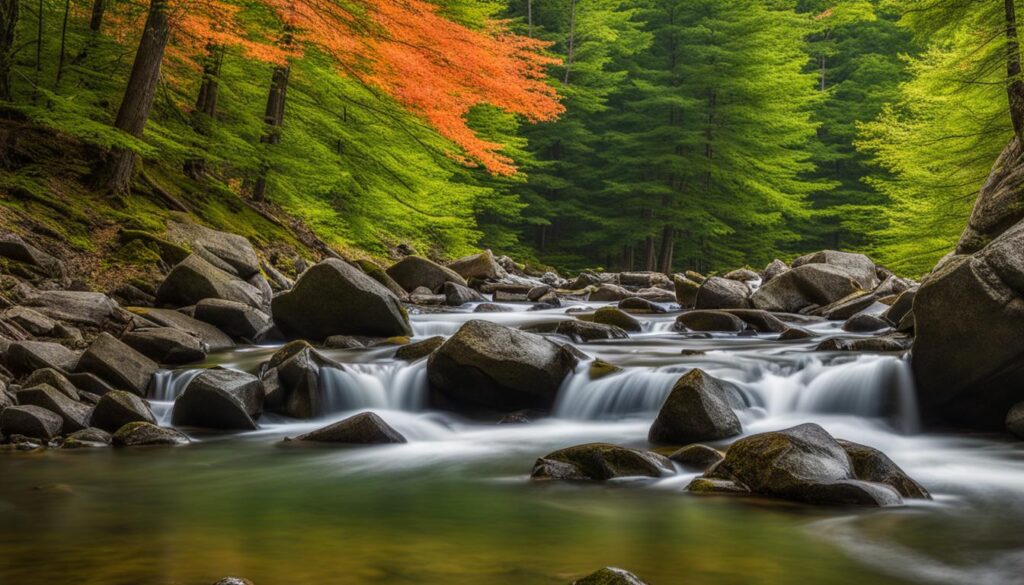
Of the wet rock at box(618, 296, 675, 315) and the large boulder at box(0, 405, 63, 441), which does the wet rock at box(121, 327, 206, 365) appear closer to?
the large boulder at box(0, 405, 63, 441)

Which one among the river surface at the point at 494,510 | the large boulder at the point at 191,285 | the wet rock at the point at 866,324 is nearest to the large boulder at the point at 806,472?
the river surface at the point at 494,510

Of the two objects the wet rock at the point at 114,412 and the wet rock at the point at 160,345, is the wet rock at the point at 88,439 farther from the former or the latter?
the wet rock at the point at 160,345

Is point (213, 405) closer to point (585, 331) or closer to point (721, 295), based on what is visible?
point (585, 331)

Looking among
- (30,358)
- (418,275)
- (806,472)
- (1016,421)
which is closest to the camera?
(806,472)

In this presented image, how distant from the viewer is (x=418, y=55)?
1117 centimetres

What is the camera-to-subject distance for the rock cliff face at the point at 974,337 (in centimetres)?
634

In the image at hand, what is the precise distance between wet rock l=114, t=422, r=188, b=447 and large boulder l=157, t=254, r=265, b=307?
376 cm

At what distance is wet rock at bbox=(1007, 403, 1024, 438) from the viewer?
6363 mm

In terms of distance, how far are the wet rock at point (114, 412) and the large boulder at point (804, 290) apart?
30.2ft

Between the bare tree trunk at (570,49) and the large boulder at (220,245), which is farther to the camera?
the bare tree trunk at (570,49)

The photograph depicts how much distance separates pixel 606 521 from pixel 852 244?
3279 centimetres

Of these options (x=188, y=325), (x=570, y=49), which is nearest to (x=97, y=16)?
(x=188, y=325)

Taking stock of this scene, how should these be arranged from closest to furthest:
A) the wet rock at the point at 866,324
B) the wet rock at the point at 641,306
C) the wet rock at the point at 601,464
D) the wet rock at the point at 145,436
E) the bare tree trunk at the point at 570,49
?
the wet rock at the point at 601,464 → the wet rock at the point at 145,436 → the wet rock at the point at 866,324 → the wet rock at the point at 641,306 → the bare tree trunk at the point at 570,49

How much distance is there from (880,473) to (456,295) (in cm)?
1066
